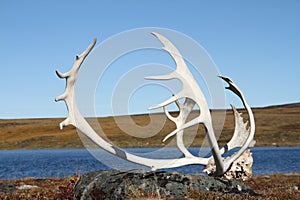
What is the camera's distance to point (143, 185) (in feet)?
34.4

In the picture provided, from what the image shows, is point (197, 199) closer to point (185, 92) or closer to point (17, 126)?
point (185, 92)

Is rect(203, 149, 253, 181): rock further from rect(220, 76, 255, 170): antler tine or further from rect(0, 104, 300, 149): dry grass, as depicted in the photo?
rect(0, 104, 300, 149): dry grass

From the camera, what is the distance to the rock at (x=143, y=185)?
10.3 metres

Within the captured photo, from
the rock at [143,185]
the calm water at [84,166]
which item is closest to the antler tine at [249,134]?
the rock at [143,185]

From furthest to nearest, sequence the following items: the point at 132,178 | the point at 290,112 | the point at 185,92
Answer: the point at 290,112, the point at 185,92, the point at 132,178

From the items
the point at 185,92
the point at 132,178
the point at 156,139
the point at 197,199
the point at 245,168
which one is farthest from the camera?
the point at 156,139

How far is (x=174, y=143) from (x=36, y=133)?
150 meters

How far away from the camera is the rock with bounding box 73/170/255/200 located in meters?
10.3

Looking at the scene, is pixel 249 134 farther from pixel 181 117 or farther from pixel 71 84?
pixel 71 84

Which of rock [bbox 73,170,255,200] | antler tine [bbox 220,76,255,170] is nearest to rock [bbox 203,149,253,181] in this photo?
antler tine [bbox 220,76,255,170]

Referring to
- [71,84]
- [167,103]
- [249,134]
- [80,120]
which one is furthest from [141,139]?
[167,103]

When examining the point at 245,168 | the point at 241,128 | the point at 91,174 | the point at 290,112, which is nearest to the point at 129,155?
the point at 91,174

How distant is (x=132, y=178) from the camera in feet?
34.7

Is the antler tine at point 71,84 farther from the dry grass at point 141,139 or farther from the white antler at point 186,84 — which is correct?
the dry grass at point 141,139
